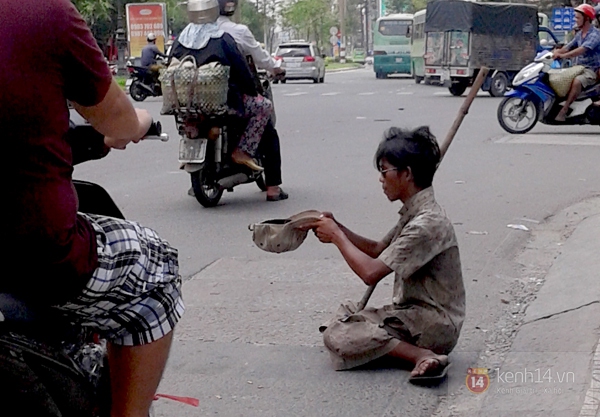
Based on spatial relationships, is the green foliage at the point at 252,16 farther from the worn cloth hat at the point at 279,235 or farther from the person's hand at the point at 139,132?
the person's hand at the point at 139,132

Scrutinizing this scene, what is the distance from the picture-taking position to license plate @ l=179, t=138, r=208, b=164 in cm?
756

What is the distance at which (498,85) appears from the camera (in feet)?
81.3

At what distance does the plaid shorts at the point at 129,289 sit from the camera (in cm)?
232

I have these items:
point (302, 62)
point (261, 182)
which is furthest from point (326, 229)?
point (302, 62)

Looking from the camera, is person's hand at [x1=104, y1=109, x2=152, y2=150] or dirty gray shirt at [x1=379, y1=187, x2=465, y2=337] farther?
dirty gray shirt at [x1=379, y1=187, x2=465, y2=337]

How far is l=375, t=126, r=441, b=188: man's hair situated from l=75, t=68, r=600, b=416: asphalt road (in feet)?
3.00

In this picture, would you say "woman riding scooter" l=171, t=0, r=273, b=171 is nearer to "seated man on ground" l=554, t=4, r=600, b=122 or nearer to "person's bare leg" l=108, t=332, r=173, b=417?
"person's bare leg" l=108, t=332, r=173, b=417

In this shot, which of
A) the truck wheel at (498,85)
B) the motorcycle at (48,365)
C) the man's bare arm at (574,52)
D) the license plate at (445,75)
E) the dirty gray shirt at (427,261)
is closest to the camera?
the motorcycle at (48,365)

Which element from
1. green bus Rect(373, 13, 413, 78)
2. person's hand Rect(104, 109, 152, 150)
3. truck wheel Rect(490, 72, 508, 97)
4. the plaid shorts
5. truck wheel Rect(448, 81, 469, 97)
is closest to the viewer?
the plaid shorts

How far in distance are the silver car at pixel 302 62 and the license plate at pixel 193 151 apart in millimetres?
27925

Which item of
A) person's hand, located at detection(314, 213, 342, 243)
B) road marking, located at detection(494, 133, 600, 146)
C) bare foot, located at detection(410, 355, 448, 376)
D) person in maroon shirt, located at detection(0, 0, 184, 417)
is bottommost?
road marking, located at detection(494, 133, 600, 146)

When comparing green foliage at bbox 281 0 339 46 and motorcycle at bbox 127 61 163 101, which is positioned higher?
motorcycle at bbox 127 61 163 101

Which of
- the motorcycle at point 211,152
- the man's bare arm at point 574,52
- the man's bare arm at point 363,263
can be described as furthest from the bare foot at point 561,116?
the man's bare arm at point 363,263

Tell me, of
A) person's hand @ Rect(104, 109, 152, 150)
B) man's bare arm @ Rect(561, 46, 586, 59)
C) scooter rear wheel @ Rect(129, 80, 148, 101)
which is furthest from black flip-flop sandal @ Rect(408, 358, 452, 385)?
scooter rear wheel @ Rect(129, 80, 148, 101)
